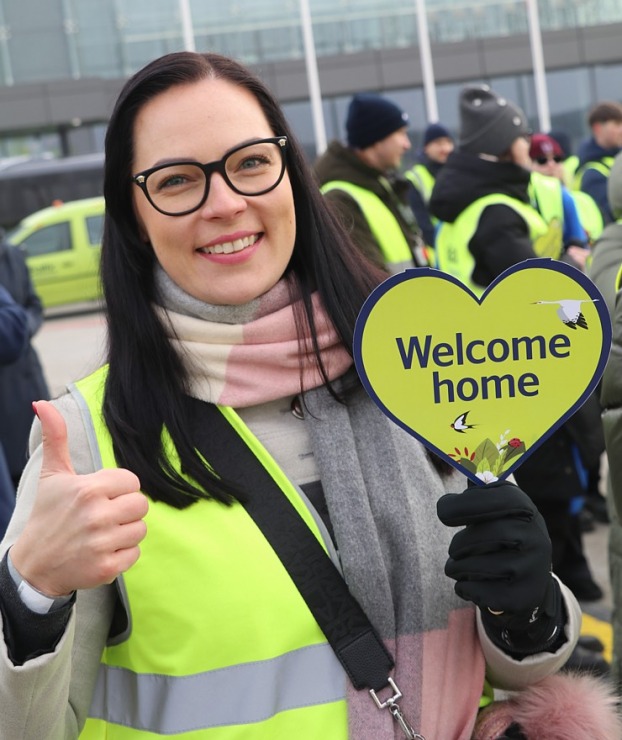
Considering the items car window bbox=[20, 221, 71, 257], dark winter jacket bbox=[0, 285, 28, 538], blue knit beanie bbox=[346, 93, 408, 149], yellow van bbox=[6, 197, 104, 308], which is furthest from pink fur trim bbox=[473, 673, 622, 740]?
car window bbox=[20, 221, 71, 257]

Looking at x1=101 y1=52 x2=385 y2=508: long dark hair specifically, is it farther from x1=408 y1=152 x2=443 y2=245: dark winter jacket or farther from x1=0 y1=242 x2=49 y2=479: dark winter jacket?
x1=408 y1=152 x2=443 y2=245: dark winter jacket

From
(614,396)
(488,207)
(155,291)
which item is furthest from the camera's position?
(488,207)

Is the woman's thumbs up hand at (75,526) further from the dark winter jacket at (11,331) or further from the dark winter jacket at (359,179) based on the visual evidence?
the dark winter jacket at (359,179)

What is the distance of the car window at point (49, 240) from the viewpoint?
18.3 m

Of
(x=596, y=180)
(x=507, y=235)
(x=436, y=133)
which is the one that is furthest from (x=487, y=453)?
(x=436, y=133)

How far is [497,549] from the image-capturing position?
4.60ft

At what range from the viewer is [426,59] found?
2355 cm

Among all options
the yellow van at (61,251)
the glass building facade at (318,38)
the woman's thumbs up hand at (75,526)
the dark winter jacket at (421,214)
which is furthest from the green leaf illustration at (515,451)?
the glass building facade at (318,38)

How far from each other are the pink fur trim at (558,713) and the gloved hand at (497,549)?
0.88ft

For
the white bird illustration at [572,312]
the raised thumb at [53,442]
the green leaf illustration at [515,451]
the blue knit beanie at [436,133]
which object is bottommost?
the green leaf illustration at [515,451]

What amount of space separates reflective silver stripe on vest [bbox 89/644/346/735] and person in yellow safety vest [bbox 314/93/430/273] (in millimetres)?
2895

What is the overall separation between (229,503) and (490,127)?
11.2 ft

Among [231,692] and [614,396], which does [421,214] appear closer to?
[614,396]

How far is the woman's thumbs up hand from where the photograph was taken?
1.33m
